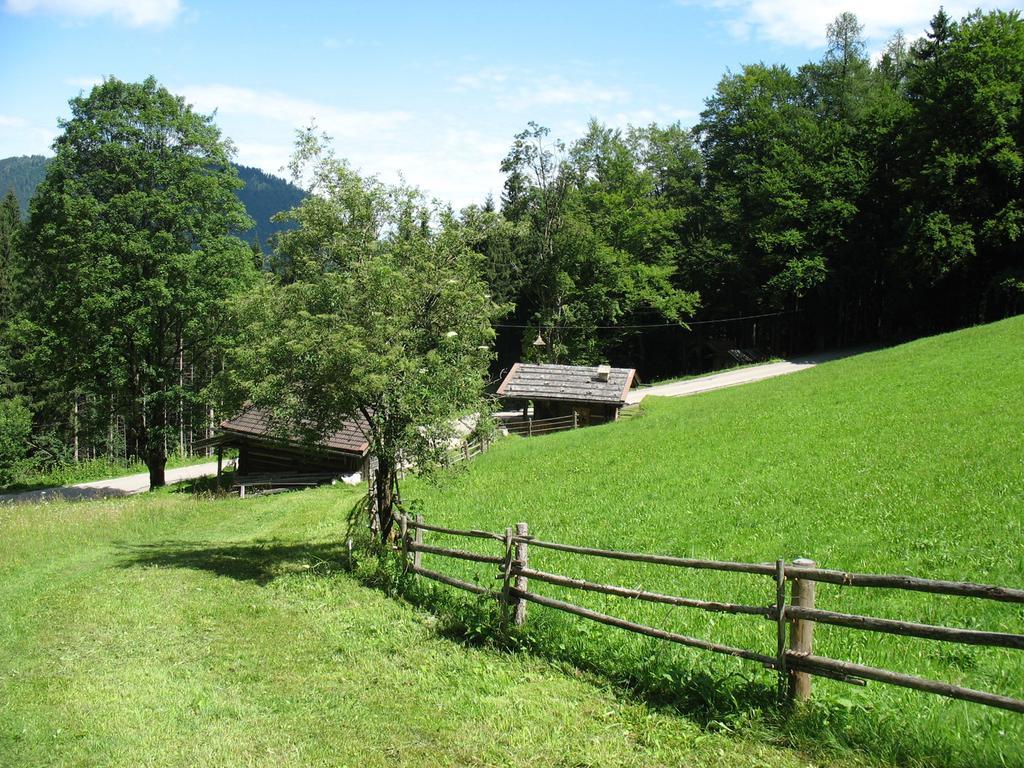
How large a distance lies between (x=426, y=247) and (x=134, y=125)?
23.1 meters

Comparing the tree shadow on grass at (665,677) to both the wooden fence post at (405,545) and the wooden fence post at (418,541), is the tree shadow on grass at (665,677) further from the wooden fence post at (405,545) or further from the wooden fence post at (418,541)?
the wooden fence post at (418,541)

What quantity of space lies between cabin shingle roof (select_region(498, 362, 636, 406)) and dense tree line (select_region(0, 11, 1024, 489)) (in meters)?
6.97

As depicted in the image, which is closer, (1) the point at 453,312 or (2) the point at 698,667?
Result: (2) the point at 698,667

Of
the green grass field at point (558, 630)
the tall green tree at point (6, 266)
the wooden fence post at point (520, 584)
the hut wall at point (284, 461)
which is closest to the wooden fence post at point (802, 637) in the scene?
the green grass field at point (558, 630)

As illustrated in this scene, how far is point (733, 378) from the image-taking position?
48.6m

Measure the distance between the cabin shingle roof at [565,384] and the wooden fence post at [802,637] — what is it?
1249 inches

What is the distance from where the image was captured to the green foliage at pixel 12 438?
47.8 metres

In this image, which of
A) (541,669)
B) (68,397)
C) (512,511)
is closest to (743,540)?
(541,669)

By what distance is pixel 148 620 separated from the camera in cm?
1142

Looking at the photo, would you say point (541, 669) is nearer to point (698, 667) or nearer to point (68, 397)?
point (698, 667)

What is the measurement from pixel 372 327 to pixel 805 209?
48.0m

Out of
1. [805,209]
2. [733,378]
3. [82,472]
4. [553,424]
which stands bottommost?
[82,472]

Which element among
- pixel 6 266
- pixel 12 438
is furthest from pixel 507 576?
pixel 6 266

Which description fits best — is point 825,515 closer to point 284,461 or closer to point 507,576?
point 507,576
